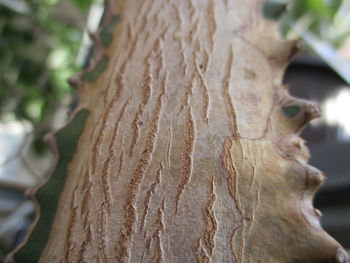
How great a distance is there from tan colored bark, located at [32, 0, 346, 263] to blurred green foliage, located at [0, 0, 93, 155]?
68 centimetres

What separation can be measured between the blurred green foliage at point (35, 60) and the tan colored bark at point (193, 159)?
0.68m

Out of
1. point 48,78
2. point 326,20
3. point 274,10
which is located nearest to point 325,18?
point 326,20

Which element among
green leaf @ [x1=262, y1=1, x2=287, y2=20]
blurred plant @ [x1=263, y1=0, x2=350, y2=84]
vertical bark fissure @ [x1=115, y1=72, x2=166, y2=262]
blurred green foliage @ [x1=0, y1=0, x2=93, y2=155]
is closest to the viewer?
vertical bark fissure @ [x1=115, y1=72, x2=166, y2=262]

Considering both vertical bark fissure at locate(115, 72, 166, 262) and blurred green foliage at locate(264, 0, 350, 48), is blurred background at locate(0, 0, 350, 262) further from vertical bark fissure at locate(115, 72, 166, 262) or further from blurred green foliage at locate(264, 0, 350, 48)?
vertical bark fissure at locate(115, 72, 166, 262)

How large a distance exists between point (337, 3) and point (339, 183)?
39 cm

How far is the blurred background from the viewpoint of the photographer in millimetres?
884

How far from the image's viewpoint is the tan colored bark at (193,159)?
0.22 metres

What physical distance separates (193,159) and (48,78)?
90 cm

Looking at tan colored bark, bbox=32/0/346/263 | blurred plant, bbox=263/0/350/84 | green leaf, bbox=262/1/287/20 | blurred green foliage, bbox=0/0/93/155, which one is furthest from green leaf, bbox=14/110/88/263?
blurred green foliage, bbox=0/0/93/155

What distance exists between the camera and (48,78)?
1.05m

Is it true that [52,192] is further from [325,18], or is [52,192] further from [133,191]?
[325,18]

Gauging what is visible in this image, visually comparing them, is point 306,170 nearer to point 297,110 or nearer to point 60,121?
point 297,110

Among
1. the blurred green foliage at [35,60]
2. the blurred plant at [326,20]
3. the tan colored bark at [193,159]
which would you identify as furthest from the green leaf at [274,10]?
the blurred green foliage at [35,60]

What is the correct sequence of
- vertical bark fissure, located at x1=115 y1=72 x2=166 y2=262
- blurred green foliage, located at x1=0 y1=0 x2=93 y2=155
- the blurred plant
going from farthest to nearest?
1. blurred green foliage, located at x1=0 y1=0 x2=93 y2=155
2. the blurred plant
3. vertical bark fissure, located at x1=115 y1=72 x2=166 y2=262
